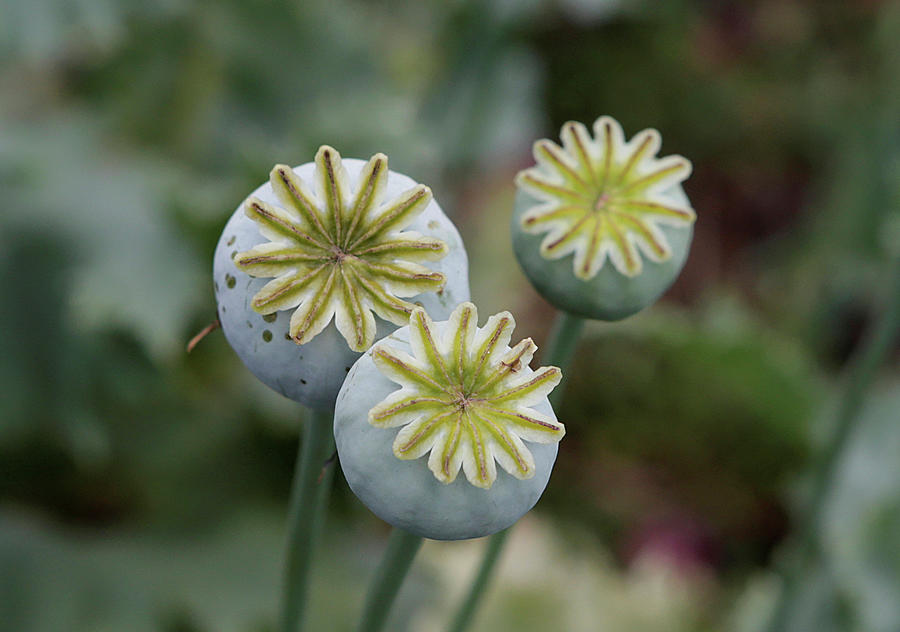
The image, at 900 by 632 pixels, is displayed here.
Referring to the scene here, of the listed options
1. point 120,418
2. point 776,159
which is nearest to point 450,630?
point 120,418

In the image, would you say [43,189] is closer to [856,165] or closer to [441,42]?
[441,42]

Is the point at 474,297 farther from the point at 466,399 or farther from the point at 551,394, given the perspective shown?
the point at 466,399

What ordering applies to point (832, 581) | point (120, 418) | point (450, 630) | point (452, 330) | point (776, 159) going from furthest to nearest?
point (776, 159)
point (120, 418)
point (832, 581)
point (450, 630)
point (452, 330)

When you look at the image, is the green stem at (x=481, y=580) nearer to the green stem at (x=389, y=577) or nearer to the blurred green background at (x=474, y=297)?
the green stem at (x=389, y=577)

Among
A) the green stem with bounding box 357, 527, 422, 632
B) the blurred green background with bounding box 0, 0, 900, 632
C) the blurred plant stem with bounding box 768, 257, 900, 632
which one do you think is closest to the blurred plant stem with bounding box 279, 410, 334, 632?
the green stem with bounding box 357, 527, 422, 632

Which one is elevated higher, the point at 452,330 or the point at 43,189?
the point at 43,189

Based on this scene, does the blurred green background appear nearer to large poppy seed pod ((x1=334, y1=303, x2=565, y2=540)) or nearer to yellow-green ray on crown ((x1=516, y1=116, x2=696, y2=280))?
yellow-green ray on crown ((x1=516, y1=116, x2=696, y2=280))

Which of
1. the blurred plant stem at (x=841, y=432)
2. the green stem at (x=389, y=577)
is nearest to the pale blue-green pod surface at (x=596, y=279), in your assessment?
the green stem at (x=389, y=577)
